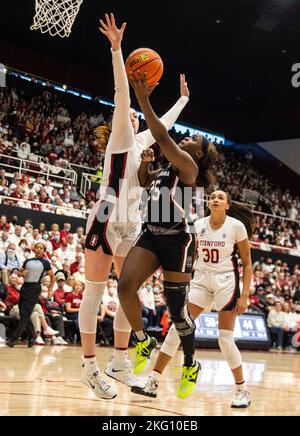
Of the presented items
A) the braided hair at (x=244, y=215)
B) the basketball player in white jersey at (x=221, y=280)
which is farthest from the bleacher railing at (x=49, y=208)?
the basketball player in white jersey at (x=221, y=280)

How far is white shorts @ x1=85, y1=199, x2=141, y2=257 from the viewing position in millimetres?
4844

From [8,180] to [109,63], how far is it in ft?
29.4

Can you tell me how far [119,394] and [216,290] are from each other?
1268 millimetres

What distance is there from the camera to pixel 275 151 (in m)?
30.2

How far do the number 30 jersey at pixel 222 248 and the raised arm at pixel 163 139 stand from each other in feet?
3.98

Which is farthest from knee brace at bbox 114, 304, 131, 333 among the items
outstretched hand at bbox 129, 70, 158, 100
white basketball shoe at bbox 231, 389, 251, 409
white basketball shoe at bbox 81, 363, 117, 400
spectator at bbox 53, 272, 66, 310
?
spectator at bbox 53, 272, 66, 310

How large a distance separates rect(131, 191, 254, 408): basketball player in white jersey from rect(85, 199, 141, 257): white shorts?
1.04m

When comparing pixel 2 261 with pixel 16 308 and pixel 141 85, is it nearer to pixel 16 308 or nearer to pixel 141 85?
pixel 16 308

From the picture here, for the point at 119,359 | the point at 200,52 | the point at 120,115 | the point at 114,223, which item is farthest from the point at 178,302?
the point at 200,52

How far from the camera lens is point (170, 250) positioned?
492 centimetres

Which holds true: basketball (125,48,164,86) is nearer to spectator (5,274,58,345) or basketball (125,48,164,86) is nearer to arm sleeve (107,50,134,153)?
arm sleeve (107,50,134,153)

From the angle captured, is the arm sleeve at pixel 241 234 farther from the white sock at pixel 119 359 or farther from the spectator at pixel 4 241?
the spectator at pixel 4 241

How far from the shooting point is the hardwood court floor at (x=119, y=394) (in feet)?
15.1
